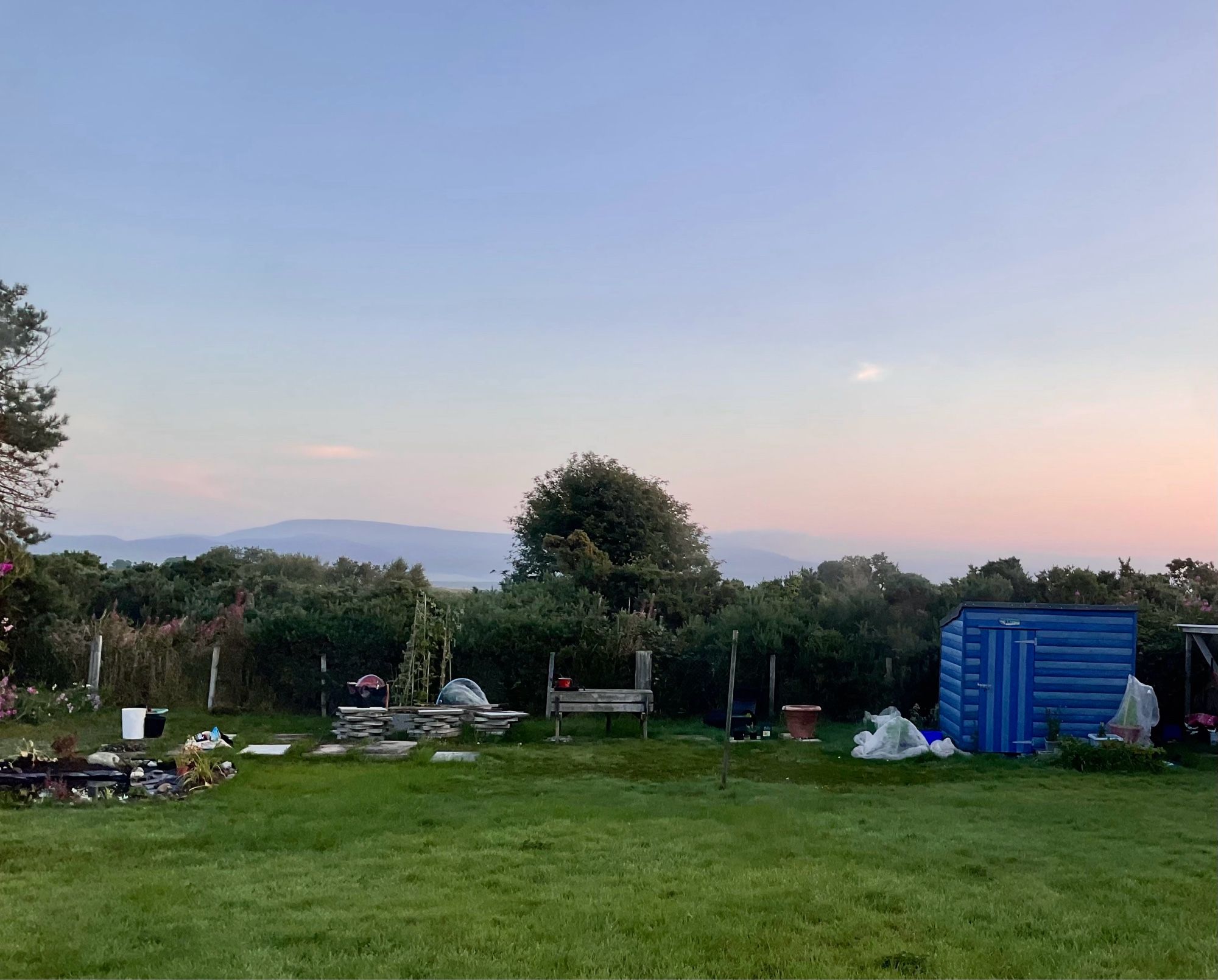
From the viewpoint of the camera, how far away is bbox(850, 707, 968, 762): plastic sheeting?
37.0 feet

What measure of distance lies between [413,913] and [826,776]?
6197 millimetres

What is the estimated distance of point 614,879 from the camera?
5.59 m

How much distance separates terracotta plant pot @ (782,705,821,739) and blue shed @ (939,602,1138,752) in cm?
196

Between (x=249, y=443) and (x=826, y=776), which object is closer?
(x=826, y=776)

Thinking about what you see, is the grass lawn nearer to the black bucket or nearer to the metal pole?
the black bucket

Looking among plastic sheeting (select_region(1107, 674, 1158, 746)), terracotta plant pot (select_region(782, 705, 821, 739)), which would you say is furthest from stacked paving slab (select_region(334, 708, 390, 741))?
plastic sheeting (select_region(1107, 674, 1158, 746))

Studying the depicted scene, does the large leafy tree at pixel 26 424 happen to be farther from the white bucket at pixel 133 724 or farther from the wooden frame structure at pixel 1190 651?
the wooden frame structure at pixel 1190 651

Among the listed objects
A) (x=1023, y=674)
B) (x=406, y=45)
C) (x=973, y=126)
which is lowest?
(x=1023, y=674)

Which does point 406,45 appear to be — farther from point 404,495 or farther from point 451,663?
point 404,495

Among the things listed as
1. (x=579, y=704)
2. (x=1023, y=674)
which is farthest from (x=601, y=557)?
(x=1023, y=674)

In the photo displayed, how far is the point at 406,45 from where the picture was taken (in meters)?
12.7

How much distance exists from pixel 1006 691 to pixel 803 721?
2730 millimetres

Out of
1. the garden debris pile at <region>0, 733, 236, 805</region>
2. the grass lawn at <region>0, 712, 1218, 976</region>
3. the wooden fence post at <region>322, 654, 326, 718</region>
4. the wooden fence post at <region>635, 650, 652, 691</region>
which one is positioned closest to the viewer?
the grass lawn at <region>0, 712, 1218, 976</region>

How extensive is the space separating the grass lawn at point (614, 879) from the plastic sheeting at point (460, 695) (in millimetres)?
3520
